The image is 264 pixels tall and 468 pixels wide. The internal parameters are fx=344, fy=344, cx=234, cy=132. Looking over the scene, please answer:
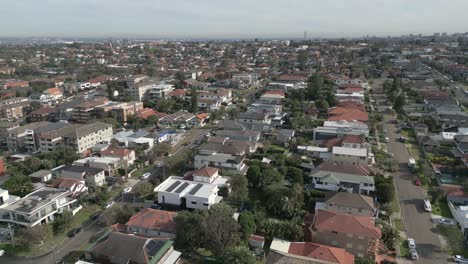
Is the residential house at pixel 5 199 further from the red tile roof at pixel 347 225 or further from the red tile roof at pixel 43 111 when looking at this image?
the red tile roof at pixel 43 111

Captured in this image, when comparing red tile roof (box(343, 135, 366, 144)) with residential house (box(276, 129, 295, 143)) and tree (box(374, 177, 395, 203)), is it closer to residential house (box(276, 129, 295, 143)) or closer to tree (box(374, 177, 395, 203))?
residential house (box(276, 129, 295, 143))

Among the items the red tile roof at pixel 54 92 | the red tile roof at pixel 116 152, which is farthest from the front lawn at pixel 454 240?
the red tile roof at pixel 54 92

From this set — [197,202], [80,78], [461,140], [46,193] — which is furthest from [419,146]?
[80,78]

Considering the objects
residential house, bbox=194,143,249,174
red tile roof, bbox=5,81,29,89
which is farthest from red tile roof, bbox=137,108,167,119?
red tile roof, bbox=5,81,29,89

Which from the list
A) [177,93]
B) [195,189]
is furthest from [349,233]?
[177,93]

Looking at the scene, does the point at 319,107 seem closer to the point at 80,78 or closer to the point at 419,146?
the point at 419,146

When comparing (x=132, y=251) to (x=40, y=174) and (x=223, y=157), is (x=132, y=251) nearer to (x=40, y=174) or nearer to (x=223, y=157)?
(x=223, y=157)

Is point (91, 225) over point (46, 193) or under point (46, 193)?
under
